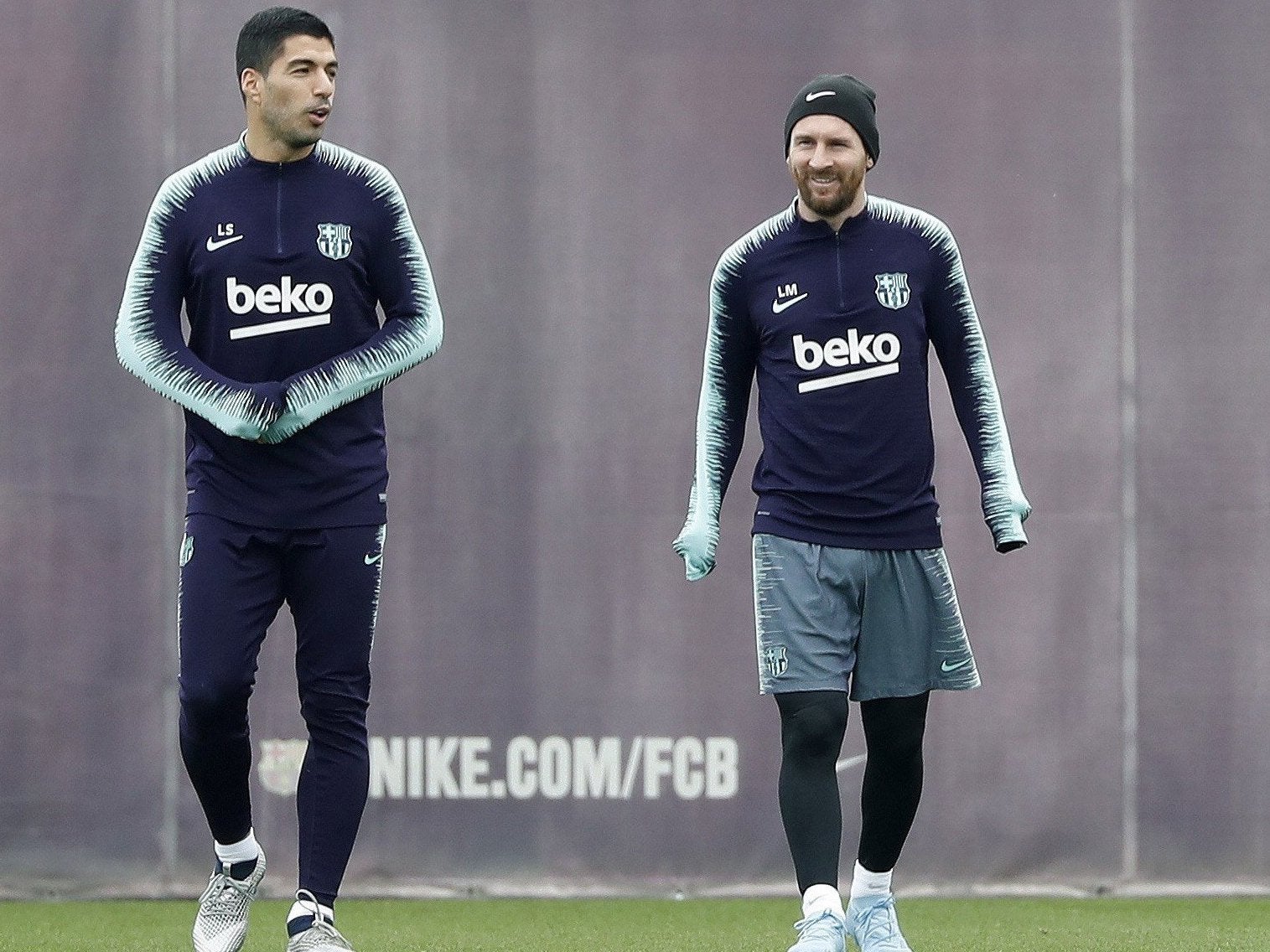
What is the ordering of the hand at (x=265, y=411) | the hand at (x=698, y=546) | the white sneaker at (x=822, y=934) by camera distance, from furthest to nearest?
the hand at (x=698, y=546) < the hand at (x=265, y=411) < the white sneaker at (x=822, y=934)

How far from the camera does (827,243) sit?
3805 millimetres

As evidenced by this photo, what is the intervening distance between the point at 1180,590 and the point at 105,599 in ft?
10.2

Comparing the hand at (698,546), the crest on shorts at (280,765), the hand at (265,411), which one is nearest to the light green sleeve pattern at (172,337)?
the hand at (265,411)

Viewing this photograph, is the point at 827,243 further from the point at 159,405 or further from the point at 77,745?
the point at 77,745

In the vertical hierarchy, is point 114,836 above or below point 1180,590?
Answer: below

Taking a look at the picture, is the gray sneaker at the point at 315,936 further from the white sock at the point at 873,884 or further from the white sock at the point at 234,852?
the white sock at the point at 873,884

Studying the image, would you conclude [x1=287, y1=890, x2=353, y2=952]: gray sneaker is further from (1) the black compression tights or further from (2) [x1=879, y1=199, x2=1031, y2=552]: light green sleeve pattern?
(2) [x1=879, y1=199, x2=1031, y2=552]: light green sleeve pattern

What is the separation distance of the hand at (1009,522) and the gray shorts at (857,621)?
121 millimetres

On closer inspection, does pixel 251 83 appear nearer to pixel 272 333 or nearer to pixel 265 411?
pixel 272 333

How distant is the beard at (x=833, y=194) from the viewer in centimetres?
372

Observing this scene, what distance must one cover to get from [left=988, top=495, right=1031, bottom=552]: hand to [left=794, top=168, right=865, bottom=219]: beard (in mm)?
674

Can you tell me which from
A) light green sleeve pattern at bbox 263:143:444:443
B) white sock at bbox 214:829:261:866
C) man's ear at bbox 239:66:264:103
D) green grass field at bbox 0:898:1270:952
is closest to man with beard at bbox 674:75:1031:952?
light green sleeve pattern at bbox 263:143:444:443

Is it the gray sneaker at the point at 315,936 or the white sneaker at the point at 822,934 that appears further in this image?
the gray sneaker at the point at 315,936

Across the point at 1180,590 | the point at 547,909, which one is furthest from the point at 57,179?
the point at 1180,590
